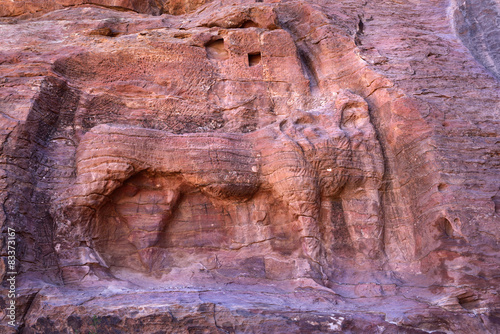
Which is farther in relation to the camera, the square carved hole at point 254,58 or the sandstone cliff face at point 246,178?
the square carved hole at point 254,58

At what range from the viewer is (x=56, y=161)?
28.7 feet

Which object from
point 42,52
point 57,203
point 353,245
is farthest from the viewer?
point 42,52

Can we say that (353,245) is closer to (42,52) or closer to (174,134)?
(174,134)

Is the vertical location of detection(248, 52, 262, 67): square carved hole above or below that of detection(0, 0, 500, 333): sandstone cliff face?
above

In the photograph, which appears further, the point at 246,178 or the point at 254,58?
the point at 254,58

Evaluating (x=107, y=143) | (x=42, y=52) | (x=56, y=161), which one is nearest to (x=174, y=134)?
(x=107, y=143)

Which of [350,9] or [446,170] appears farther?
[350,9]

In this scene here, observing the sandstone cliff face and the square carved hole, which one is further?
the square carved hole

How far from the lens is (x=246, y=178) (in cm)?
875

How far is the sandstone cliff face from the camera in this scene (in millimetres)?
7463

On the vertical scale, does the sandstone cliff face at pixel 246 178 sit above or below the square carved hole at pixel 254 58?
below

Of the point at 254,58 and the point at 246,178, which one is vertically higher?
the point at 254,58

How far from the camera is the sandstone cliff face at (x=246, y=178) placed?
24.5 feet

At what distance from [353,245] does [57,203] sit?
553 centimetres
